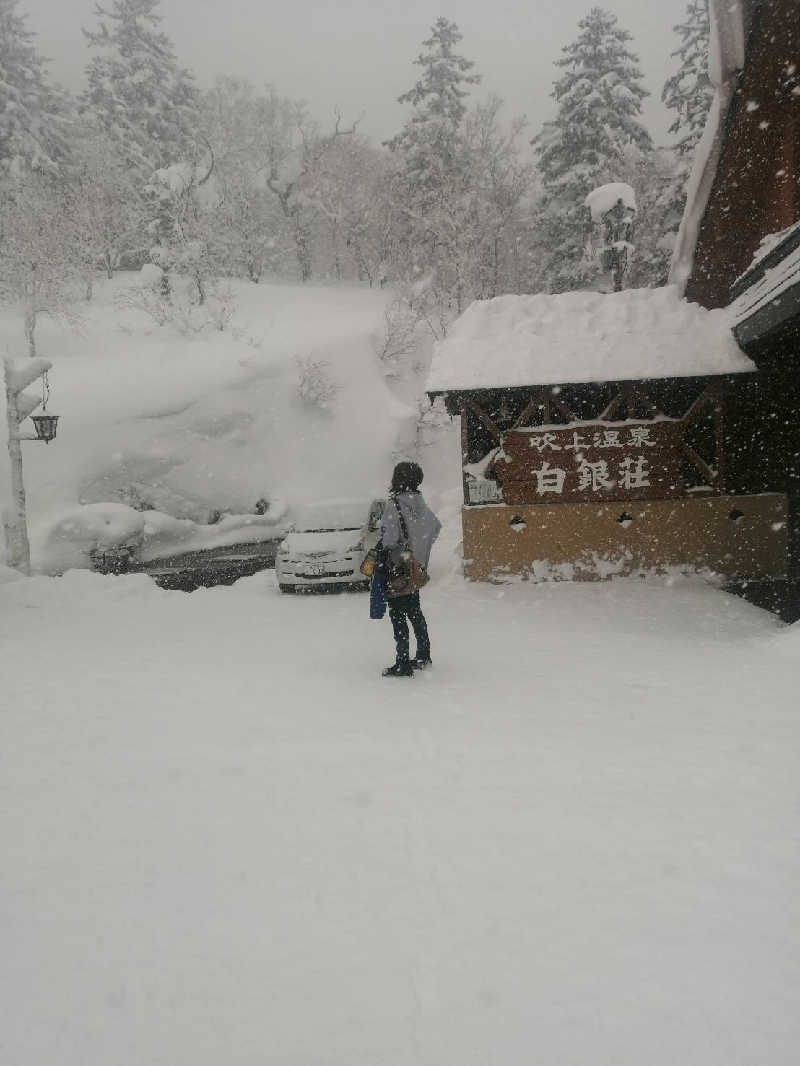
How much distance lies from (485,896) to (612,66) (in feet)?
111

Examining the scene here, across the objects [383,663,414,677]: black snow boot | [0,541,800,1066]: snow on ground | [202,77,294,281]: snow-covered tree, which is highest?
[202,77,294,281]: snow-covered tree

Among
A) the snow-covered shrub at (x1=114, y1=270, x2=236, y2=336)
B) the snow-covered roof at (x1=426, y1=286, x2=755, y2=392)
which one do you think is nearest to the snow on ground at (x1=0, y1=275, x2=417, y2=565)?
the snow-covered shrub at (x1=114, y1=270, x2=236, y2=336)

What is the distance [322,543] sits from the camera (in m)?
11.6

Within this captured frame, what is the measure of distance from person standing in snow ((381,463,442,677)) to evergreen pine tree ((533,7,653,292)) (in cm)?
2519

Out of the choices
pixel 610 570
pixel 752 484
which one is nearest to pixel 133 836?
pixel 610 570

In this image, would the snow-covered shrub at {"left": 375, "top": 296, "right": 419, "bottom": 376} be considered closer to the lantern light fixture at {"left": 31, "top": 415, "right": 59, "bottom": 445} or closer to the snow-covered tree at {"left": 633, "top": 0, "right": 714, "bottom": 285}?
the snow-covered tree at {"left": 633, "top": 0, "right": 714, "bottom": 285}

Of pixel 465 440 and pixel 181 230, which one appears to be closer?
pixel 465 440

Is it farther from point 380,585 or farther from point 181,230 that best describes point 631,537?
point 181,230

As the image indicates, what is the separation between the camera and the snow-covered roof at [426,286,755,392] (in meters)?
10.3

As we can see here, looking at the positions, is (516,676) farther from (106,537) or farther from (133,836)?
(106,537)

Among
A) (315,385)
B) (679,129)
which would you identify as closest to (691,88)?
(679,129)

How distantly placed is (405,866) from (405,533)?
131 inches

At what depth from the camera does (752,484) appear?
11.4m

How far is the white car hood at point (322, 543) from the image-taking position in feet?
37.5
